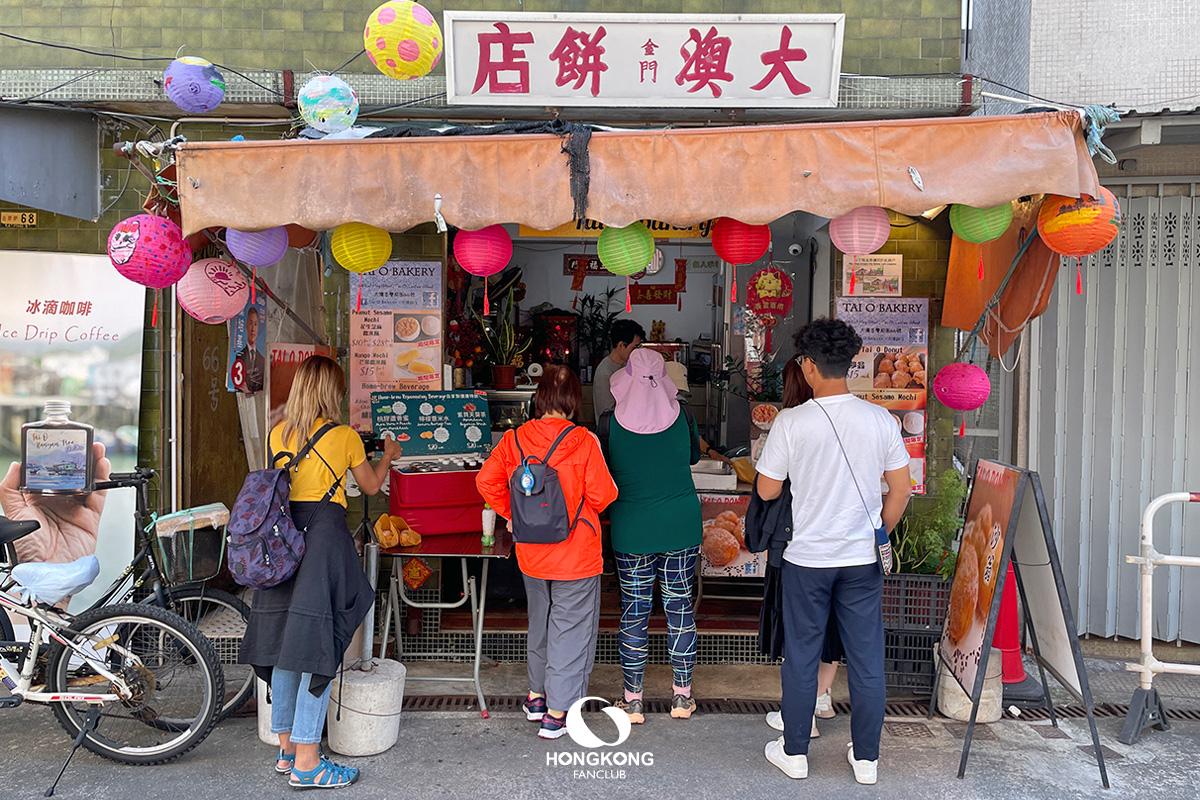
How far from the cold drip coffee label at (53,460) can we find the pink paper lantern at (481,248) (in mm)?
3097

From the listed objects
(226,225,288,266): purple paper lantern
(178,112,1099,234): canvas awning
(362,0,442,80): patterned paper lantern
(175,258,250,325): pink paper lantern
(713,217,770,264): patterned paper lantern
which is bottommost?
(175,258,250,325): pink paper lantern

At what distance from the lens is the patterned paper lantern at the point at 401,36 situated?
4.04 m

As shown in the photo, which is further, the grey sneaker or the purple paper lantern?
the grey sneaker

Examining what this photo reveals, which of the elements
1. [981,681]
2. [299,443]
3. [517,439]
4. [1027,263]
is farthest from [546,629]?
[1027,263]

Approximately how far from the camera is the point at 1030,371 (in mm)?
5969

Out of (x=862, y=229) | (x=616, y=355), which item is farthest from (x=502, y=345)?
(x=862, y=229)

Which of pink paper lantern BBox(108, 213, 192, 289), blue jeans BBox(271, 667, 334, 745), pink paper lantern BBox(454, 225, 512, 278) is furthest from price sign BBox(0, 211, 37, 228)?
blue jeans BBox(271, 667, 334, 745)

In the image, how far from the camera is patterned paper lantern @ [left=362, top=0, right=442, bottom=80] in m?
4.04

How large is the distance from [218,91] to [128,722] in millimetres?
3274

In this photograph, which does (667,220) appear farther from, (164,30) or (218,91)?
(164,30)

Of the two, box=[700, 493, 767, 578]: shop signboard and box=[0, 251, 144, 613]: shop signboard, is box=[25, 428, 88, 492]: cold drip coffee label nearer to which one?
box=[0, 251, 144, 613]: shop signboard

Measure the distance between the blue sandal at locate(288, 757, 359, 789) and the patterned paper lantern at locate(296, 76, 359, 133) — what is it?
2954mm

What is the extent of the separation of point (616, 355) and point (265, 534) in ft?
10.6

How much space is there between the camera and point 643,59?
5.05 metres
